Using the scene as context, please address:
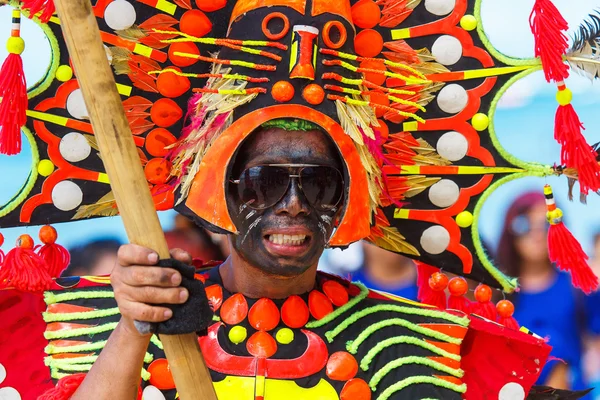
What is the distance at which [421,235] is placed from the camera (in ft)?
11.3

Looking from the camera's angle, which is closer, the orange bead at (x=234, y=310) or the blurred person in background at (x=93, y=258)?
the orange bead at (x=234, y=310)

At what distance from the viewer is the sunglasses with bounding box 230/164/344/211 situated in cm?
287

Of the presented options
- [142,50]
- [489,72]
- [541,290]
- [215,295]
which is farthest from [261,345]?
[541,290]

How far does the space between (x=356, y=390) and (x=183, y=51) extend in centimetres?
125

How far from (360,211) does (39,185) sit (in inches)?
43.0

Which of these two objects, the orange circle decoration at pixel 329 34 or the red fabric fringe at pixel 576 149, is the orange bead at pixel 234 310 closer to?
the orange circle decoration at pixel 329 34

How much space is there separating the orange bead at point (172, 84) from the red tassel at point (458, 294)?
124 cm

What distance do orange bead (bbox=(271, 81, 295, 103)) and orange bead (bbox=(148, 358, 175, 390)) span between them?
0.90m

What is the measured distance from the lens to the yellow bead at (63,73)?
3068 mm

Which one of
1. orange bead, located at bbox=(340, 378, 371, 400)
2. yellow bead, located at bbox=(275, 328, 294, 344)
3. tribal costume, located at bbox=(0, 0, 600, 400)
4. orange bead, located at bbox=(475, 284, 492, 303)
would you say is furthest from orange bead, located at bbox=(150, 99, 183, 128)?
orange bead, located at bbox=(475, 284, 492, 303)

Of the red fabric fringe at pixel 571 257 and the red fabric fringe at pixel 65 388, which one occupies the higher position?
the red fabric fringe at pixel 571 257

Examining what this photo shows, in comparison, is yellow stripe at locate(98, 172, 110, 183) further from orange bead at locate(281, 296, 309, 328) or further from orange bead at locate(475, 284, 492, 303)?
orange bead at locate(475, 284, 492, 303)

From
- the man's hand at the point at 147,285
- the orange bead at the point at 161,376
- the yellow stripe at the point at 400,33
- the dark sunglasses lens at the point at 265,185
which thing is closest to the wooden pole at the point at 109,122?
the man's hand at the point at 147,285

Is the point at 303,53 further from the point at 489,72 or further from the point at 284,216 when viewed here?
the point at 489,72
